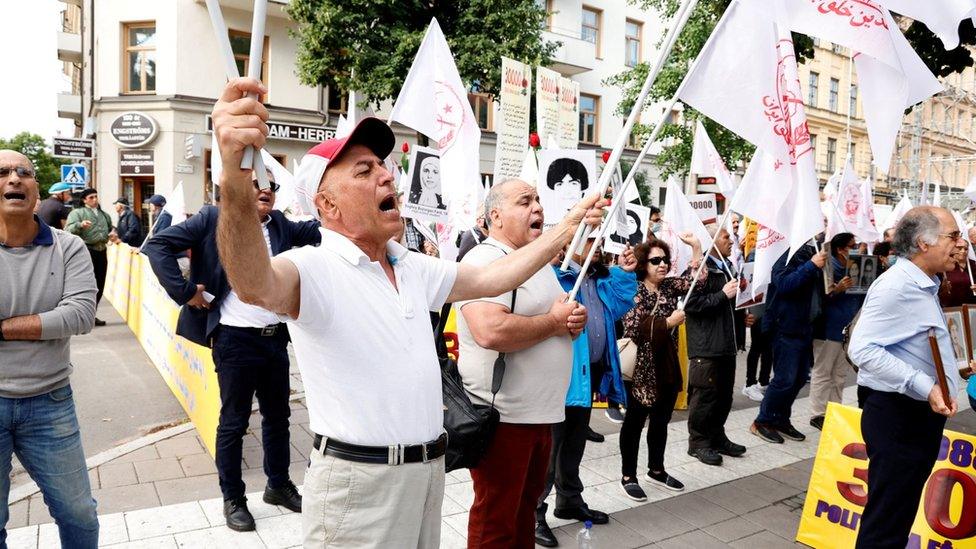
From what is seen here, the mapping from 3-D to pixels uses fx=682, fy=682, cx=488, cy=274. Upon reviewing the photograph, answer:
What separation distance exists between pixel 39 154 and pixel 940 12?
84738mm

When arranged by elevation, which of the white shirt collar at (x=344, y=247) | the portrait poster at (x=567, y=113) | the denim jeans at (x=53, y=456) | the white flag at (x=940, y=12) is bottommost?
the denim jeans at (x=53, y=456)

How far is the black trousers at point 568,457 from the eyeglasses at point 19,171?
2.98 meters

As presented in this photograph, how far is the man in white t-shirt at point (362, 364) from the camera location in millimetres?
1935

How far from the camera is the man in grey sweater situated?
2.71m

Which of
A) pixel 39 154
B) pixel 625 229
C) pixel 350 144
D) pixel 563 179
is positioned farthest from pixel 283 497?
pixel 39 154

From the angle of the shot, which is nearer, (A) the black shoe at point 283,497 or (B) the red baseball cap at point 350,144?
(B) the red baseball cap at point 350,144

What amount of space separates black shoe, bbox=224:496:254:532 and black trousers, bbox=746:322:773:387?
6.04 metres

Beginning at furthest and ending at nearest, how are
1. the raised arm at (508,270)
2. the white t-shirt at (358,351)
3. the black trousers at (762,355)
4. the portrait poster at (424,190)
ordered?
the black trousers at (762,355), the portrait poster at (424,190), the raised arm at (508,270), the white t-shirt at (358,351)

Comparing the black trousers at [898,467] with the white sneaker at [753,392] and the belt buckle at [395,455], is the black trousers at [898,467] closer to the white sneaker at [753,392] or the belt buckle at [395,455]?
the belt buckle at [395,455]

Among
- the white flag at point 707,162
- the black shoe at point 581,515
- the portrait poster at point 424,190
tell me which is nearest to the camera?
the black shoe at point 581,515

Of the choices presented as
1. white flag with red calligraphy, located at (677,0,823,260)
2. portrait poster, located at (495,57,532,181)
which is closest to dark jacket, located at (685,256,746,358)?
white flag with red calligraphy, located at (677,0,823,260)

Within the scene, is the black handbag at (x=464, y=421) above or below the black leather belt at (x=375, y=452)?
below

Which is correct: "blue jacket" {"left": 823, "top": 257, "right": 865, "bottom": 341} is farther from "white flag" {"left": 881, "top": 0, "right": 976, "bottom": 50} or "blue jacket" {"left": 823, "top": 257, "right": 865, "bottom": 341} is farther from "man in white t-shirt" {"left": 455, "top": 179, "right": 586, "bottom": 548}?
"man in white t-shirt" {"left": 455, "top": 179, "right": 586, "bottom": 548}

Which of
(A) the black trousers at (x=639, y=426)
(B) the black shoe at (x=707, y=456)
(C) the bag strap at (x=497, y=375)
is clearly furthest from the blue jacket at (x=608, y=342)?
(B) the black shoe at (x=707, y=456)
